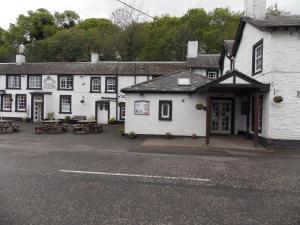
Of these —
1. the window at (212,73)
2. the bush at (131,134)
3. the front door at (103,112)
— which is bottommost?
the bush at (131,134)

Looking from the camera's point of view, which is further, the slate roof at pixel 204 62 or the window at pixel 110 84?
the window at pixel 110 84

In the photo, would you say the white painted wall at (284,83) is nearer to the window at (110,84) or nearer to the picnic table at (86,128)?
the picnic table at (86,128)

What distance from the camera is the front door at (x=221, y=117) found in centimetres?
1988

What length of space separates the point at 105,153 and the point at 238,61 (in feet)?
42.7

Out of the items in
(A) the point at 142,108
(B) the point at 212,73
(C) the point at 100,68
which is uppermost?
(C) the point at 100,68

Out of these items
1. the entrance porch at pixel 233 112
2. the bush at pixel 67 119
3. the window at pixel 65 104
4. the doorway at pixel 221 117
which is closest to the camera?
the entrance porch at pixel 233 112

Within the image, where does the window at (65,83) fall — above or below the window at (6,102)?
above

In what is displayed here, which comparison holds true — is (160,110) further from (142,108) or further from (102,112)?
(102,112)

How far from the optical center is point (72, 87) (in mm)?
30578

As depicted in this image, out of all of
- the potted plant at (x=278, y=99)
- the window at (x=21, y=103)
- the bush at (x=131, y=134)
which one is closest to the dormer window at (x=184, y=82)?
the bush at (x=131, y=134)

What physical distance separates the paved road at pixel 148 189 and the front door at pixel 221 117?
8.07 m

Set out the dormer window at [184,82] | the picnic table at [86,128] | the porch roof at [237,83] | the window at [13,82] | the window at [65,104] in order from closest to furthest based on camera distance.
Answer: the porch roof at [237,83]
the dormer window at [184,82]
the picnic table at [86,128]
the window at [65,104]
the window at [13,82]

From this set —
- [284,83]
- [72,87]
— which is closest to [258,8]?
[284,83]

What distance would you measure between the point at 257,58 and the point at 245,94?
2.60m
